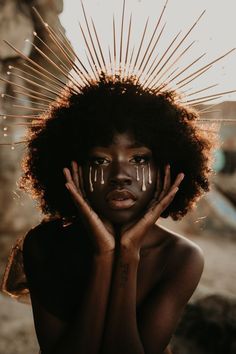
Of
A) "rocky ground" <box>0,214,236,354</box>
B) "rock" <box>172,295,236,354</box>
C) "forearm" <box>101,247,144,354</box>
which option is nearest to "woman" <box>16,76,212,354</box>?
"forearm" <box>101,247,144,354</box>

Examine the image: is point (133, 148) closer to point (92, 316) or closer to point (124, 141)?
point (124, 141)

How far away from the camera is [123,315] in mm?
1414

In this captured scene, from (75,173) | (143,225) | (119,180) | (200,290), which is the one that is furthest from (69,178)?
(200,290)

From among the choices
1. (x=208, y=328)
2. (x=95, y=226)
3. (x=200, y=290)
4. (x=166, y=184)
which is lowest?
(x=208, y=328)

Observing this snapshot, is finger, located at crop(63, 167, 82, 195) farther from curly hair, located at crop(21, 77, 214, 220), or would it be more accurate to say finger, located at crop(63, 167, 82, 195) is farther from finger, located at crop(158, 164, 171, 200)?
finger, located at crop(158, 164, 171, 200)

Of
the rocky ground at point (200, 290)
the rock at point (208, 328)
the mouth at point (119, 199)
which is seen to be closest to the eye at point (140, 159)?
the mouth at point (119, 199)

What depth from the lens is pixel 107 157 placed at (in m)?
1.51

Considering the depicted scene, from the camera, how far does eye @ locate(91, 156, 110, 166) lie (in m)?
1.51

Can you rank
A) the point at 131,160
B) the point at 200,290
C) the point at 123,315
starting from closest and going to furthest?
the point at 123,315, the point at 131,160, the point at 200,290

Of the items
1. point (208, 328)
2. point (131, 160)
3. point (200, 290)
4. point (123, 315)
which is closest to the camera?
point (123, 315)

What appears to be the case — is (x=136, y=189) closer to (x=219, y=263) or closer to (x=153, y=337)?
(x=153, y=337)

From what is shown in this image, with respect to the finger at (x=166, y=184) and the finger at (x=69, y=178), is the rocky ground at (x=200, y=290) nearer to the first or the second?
the finger at (x=166, y=184)

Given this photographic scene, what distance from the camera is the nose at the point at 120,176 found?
1464 mm

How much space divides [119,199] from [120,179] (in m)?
0.06
